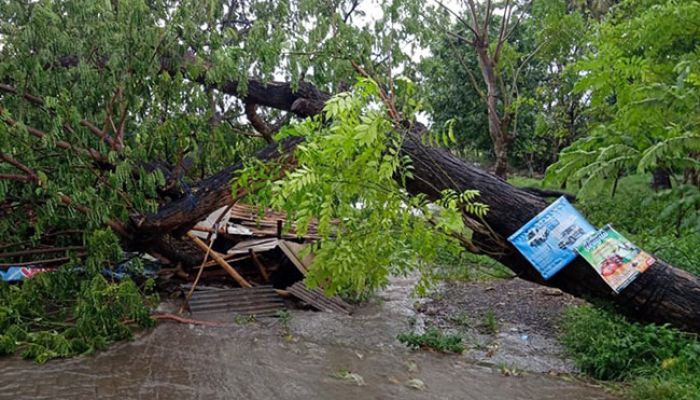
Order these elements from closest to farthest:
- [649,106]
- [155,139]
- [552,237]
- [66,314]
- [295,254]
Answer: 1. [552,237]
2. [649,106]
3. [155,139]
4. [66,314]
5. [295,254]

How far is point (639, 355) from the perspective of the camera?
4.46 metres

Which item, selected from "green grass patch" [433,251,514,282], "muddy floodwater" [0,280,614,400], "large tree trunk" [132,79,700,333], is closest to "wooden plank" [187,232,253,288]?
"muddy floodwater" [0,280,614,400]

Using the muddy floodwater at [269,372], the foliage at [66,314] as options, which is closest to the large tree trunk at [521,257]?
the muddy floodwater at [269,372]

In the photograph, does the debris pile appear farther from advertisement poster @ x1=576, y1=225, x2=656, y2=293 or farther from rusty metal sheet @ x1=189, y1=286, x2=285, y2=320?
advertisement poster @ x1=576, y1=225, x2=656, y2=293

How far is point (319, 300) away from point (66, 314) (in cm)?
276

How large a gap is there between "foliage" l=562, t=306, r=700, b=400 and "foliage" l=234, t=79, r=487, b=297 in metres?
1.84

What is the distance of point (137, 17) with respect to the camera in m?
4.68

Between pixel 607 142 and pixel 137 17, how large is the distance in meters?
4.49

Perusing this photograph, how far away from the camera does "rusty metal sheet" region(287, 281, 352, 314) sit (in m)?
6.78

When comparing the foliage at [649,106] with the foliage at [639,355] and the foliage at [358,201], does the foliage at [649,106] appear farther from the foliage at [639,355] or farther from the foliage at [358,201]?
the foliage at [358,201]

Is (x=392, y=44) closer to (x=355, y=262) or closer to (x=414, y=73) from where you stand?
(x=414, y=73)

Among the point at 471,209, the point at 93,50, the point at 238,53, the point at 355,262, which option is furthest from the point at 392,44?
the point at 355,262

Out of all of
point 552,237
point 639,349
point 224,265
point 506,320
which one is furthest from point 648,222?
point 224,265

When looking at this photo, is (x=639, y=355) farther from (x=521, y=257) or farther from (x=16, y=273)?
(x=16, y=273)
